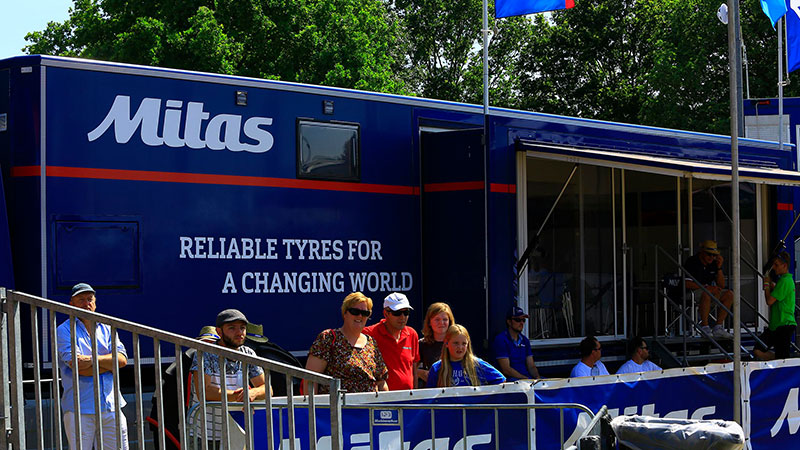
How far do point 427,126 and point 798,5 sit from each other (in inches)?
181

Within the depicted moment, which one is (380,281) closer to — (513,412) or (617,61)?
(513,412)

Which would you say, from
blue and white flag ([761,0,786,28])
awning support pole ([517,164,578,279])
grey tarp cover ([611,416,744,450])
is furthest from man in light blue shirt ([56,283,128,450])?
blue and white flag ([761,0,786,28])

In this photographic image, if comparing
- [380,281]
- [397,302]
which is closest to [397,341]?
[397,302]

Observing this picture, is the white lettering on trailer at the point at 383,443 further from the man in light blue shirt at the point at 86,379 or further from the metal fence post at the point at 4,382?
the metal fence post at the point at 4,382

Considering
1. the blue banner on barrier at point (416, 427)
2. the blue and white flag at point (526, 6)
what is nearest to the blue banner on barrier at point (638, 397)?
the blue banner on barrier at point (416, 427)

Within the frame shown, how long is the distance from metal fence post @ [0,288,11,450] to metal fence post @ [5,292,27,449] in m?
0.02

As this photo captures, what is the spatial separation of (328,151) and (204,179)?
1278 millimetres

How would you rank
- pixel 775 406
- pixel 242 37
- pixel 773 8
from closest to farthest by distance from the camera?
pixel 775 406
pixel 773 8
pixel 242 37

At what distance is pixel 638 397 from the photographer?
26.1 feet

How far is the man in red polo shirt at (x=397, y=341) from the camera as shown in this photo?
25.9 feet

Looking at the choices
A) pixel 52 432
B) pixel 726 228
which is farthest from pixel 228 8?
pixel 52 432

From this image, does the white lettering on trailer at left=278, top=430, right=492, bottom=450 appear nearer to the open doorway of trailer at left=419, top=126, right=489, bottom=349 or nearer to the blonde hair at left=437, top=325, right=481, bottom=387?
the blonde hair at left=437, top=325, right=481, bottom=387

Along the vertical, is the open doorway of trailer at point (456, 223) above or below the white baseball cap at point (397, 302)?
above

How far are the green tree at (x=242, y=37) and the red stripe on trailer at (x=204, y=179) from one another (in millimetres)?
16056
